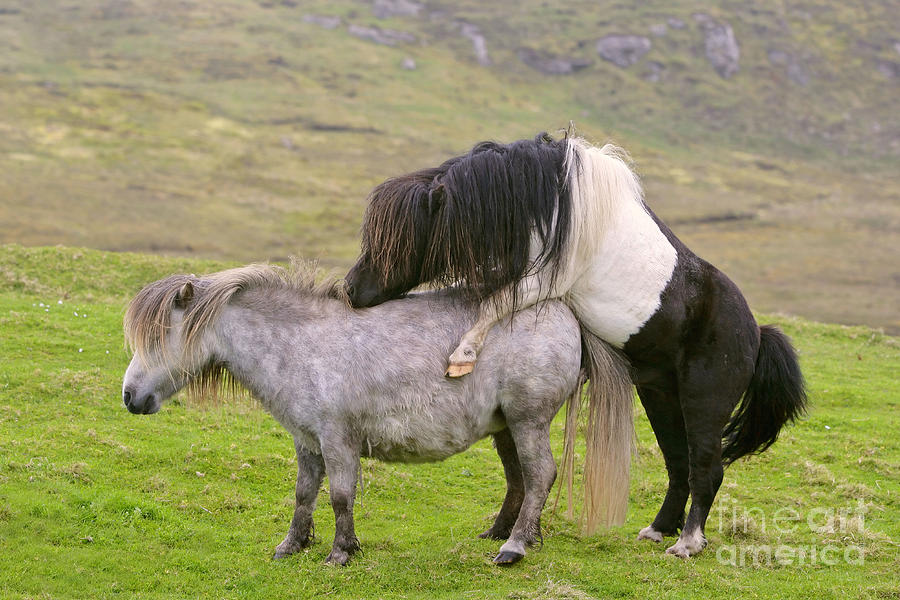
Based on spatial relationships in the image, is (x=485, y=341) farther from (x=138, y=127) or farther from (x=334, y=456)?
(x=138, y=127)

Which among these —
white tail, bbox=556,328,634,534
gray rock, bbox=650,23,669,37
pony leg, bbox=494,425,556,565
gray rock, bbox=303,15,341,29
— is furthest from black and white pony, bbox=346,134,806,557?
gray rock, bbox=650,23,669,37

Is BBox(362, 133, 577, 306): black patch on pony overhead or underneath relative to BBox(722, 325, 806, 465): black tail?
overhead

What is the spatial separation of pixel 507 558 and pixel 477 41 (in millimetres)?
115323

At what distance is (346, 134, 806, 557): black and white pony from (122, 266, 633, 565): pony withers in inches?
8.8

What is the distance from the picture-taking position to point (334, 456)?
6734 millimetres

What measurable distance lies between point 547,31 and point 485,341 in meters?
119

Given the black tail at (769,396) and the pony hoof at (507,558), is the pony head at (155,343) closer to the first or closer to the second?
the pony hoof at (507,558)

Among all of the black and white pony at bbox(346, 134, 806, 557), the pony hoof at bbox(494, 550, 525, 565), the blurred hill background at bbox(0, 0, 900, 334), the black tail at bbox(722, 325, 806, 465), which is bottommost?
the blurred hill background at bbox(0, 0, 900, 334)

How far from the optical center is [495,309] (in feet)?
22.7

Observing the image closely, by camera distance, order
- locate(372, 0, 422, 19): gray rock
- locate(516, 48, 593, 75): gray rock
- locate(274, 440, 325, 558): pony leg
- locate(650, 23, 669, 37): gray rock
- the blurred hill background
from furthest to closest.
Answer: locate(372, 0, 422, 19): gray rock
locate(650, 23, 669, 37): gray rock
locate(516, 48, 593, 75): gray rock
the blurred hill background
locate(274, 440, 325, 558): pony leg

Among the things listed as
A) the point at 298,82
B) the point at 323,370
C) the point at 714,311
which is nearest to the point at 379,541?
the point at 323,370

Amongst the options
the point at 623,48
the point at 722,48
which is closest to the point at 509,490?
the point at 623,48

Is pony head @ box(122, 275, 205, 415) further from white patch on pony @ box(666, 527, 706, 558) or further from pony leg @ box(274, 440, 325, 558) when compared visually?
white patch on pony @ box(666, 527, 706, 558)

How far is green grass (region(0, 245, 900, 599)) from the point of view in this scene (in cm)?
673
